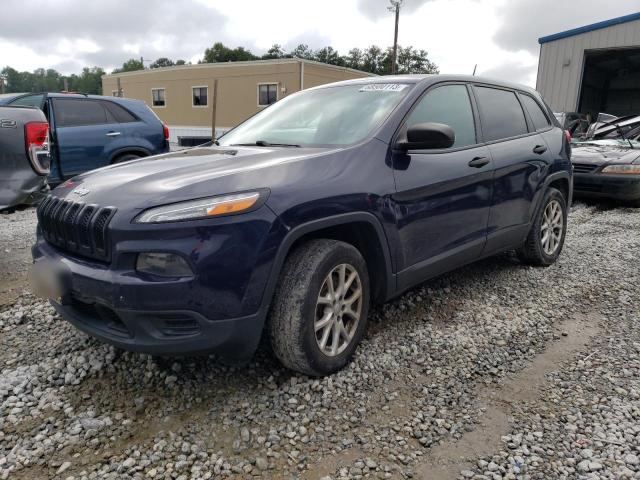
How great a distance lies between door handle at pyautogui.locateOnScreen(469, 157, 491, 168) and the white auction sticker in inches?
28.3

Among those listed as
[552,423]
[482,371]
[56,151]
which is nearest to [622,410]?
[552,423]

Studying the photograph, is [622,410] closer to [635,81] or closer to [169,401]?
[169,401]

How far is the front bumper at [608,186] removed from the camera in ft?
24.8

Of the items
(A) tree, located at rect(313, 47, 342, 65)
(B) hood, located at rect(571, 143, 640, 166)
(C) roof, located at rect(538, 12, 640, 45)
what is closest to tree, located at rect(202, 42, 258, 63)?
(A) tree, located at rect(313, 47, 342, 65)

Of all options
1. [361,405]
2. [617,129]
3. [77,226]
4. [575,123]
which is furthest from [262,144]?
[575,123]

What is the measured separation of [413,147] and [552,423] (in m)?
1.63

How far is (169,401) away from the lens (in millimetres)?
2498

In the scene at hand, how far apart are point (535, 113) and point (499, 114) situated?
0.77 m

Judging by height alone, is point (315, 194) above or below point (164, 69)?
below

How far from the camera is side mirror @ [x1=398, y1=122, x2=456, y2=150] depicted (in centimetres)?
282

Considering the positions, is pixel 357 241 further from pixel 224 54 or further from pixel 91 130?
pixel 224 54

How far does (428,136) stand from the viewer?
282 cm

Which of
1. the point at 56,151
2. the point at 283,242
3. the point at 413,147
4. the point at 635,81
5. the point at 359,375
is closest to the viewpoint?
the point at 283,242

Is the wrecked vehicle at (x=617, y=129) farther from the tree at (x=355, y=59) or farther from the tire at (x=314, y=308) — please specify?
the tree at (x=355, y=59)
